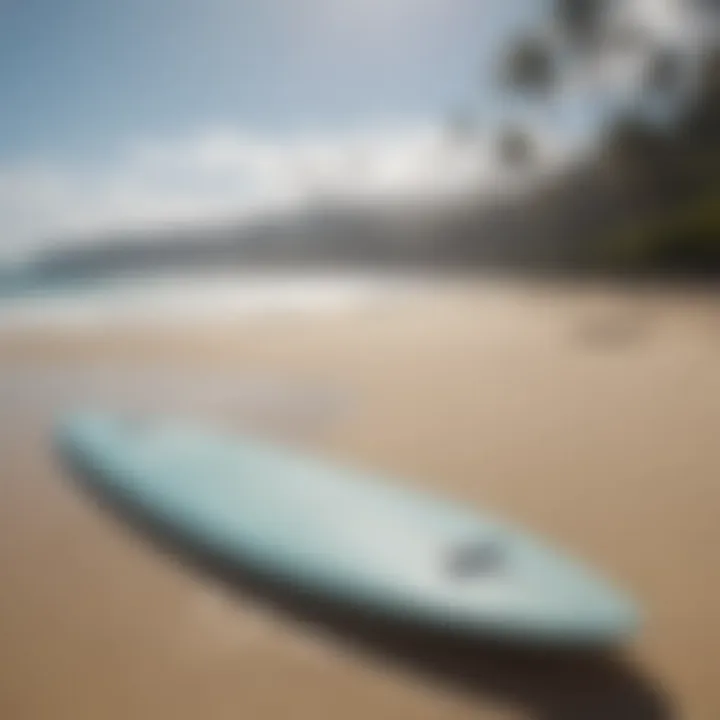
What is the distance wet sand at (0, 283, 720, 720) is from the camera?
0.56 m

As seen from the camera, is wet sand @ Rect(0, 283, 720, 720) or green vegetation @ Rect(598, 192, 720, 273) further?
green vegetation @ Rect(598, 192, 720, 273)

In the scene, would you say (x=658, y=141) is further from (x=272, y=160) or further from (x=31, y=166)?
(x=31, y=166)

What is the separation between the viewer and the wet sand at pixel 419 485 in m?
0.56

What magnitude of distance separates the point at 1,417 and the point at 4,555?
0.16 meters

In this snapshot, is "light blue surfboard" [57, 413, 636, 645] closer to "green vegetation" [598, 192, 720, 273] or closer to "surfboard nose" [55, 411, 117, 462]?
"surfboard nose" [55, 411, 117, 462]

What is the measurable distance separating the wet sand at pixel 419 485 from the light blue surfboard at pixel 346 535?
0.08ft

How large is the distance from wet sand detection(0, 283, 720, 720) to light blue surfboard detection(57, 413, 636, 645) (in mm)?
25

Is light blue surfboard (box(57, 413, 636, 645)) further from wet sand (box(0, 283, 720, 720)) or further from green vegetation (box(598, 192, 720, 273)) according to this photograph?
green vegetation (box(598, 192, 720, 273))

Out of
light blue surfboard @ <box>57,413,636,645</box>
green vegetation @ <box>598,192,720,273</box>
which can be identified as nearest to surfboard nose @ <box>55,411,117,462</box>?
light blue surfboard @ <box>57,413,636,645</box>

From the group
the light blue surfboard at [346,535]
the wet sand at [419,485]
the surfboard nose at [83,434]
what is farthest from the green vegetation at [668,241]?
the surfboard nose at [83,434]

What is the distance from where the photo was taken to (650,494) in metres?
0.66

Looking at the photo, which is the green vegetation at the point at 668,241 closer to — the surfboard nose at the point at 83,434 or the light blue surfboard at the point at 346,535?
the light blue surfboard at the point at 346,535

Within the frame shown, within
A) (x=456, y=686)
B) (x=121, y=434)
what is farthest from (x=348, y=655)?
(x=121, y=434)

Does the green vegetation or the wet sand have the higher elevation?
the green vegetation
